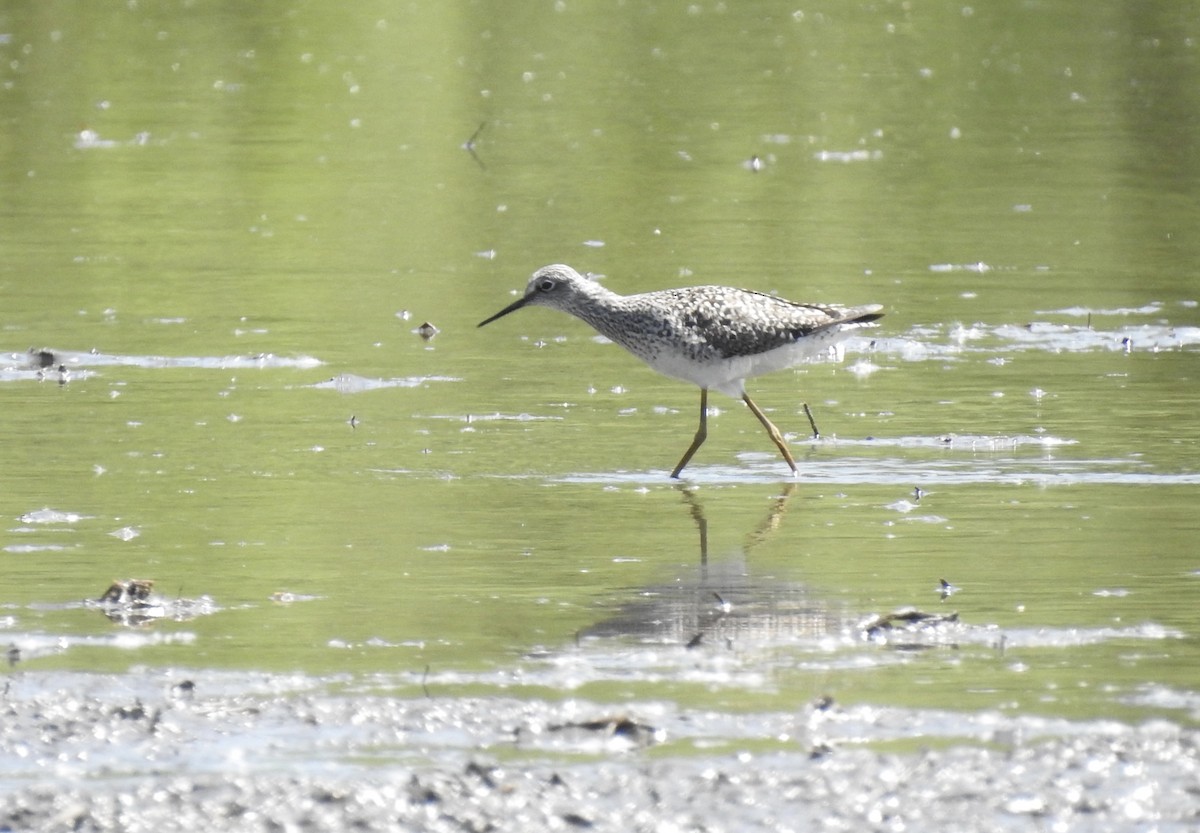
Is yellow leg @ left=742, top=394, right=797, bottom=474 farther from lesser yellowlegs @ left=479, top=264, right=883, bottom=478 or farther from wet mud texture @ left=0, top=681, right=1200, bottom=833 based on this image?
wet mud texture @ left=0, top=681, right=1200, bottom=833

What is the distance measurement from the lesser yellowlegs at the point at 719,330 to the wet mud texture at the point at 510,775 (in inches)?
165

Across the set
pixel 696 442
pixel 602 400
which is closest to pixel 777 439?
pixel 696 442

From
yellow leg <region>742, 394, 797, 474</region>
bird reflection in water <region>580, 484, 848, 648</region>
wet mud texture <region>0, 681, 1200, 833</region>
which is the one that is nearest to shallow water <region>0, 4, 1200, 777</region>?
bird reflection in water <region>580, 484, 848, 648</region>

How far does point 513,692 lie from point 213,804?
4.09 feet

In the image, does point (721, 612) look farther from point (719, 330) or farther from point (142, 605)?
point (719, 330)

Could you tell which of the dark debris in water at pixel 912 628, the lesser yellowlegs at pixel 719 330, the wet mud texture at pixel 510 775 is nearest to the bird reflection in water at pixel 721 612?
the dark debris in water at pixel 912 628

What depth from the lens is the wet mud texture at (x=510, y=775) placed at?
529 centimetres

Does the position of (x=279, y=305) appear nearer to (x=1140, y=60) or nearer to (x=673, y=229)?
(x=673, y=229)

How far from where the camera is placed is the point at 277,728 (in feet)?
19.8

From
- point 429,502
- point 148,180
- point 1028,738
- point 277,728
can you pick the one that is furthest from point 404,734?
point 148,180

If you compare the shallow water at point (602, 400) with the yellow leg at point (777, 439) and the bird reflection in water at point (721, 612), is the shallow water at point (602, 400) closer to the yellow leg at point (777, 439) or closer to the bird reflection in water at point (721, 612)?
the bird reflection in water at point (721, 612)

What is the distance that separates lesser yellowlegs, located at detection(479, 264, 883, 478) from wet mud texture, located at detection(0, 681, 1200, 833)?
4.18 m

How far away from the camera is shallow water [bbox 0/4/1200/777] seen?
700 centimetres

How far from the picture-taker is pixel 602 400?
1145 cm
